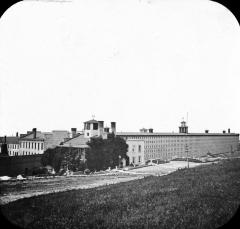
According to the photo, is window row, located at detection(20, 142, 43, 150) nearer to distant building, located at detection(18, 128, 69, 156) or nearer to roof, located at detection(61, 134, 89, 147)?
distant building, located at detection(18, 128, 69, 156)

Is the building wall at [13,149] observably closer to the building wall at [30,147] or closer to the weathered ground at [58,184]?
the building wall at [30,147]

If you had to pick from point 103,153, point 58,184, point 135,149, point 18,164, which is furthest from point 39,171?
point 135,149

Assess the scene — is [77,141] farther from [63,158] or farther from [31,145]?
[31,145]

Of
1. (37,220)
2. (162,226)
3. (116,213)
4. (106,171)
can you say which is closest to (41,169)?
(106,171)

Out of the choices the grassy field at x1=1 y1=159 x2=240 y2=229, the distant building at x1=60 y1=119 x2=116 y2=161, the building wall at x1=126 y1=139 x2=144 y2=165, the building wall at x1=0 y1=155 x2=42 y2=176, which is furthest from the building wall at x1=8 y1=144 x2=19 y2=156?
the building wall at x1=126 y1=139 x2=144 y2=165

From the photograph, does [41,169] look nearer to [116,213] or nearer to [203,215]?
[116,213]

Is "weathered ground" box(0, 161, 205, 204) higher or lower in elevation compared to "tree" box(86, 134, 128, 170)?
lower
